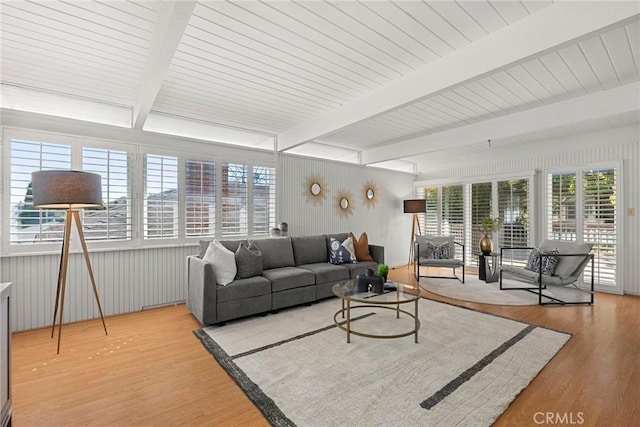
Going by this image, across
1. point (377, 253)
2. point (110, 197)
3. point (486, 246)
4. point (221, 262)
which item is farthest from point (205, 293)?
point (486, 246)

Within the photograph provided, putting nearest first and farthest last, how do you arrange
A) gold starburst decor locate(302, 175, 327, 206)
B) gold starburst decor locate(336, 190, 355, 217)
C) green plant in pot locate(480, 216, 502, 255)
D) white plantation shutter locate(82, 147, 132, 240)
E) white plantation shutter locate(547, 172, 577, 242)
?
white plantation shutter locate(82, 147, 132, 240), white plantation shutter locate(547, 172, 577, 242), green plant in pot locate(480, 216, 502, 255), gold starburst decor locate(302, 175, 327, 206), gold starburst decor locate(336, 190, 355, 217)

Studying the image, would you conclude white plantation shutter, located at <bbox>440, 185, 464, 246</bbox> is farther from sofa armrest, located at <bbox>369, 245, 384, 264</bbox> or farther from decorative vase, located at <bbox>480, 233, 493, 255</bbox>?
sofa armrest, located at <bbox>369, 245, 384, 264</bbox>

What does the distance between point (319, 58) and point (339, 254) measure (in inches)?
112

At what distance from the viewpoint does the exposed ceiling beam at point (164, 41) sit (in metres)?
1.74

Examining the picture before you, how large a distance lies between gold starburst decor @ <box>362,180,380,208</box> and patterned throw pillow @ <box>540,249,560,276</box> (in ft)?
10.6

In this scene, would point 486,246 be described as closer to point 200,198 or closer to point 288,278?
point 288,278

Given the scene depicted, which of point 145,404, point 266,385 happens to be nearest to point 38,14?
point 145,404

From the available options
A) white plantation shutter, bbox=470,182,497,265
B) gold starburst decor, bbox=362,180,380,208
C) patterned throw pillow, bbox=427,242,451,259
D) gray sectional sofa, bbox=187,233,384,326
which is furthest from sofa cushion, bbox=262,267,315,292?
white plantation shutter, bbox=470,182,497,265

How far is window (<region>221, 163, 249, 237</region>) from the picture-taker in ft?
15.0

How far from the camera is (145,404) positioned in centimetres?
199

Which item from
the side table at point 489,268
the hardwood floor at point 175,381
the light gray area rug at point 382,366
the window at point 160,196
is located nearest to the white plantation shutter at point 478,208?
the side table at point 489,268

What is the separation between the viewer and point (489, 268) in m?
5.35

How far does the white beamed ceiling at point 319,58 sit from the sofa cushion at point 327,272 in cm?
190
